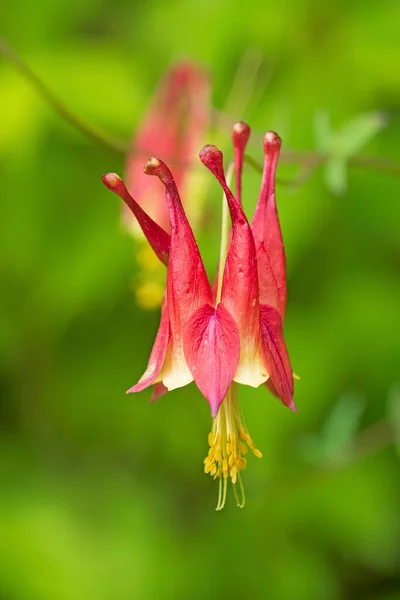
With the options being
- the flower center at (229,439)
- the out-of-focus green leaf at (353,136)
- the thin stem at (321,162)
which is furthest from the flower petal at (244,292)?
the out-of-focus green leaf at (353,136)

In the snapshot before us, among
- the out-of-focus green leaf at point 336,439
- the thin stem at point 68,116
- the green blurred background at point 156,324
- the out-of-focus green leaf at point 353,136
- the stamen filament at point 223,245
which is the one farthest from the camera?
the green blurred background at point 156,324

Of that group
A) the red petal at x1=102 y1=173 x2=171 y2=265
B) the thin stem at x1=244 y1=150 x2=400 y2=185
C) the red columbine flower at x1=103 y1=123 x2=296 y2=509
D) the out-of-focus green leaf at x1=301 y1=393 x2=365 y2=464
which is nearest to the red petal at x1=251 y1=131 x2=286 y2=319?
the red columbine flower at x1=103 y1=123 x2=296 y2=509

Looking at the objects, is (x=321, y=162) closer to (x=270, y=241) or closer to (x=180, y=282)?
(x=270, y=241)

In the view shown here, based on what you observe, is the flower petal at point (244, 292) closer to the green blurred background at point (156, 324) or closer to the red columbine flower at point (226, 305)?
the red columbine flower at point (226, 305)

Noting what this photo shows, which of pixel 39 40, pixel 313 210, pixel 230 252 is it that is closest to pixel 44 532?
pixel 313 210

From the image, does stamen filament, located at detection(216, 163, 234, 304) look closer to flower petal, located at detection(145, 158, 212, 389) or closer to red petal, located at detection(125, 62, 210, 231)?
flower petal, located at detection(145, 158, 212, 389)

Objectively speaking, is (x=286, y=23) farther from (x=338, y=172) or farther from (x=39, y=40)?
(x=338, y=172)
